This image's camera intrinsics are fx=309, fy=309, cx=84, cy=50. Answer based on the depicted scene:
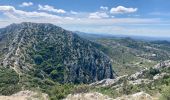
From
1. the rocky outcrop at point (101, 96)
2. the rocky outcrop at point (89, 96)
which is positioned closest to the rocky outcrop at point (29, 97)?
the rocky outcrop at point (101, 96)

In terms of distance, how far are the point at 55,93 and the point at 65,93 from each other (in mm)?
11548

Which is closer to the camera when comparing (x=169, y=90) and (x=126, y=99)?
(x=169, y=90)

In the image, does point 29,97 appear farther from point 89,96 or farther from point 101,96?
point 101,96

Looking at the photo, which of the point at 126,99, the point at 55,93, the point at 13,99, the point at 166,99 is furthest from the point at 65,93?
the point at 166,99

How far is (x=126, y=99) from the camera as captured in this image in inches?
5084

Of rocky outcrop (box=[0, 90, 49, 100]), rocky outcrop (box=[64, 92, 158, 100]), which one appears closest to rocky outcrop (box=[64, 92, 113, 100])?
rocky outcrop (box=[64, 92, 158, 100])

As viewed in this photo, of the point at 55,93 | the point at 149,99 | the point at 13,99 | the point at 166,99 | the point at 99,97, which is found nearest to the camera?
the point at 166,99

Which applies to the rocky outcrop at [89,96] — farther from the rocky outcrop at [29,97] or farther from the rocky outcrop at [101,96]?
the rocky outcrop at [29,97]

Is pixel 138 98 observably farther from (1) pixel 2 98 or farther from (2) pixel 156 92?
(1) pixel 2 98

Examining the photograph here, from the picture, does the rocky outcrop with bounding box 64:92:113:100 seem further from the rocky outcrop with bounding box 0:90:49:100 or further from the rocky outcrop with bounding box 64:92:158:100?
the rocky outcrop with bounding box 0:90:49:100

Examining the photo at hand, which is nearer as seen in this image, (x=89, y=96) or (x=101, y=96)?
(x=89, y=96)

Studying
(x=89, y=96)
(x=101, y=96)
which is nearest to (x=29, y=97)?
(x=89, y=96)

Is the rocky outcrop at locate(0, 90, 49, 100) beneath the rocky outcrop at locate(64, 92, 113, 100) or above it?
beneath

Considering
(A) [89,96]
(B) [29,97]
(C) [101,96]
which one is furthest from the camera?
(B) [29,97]
